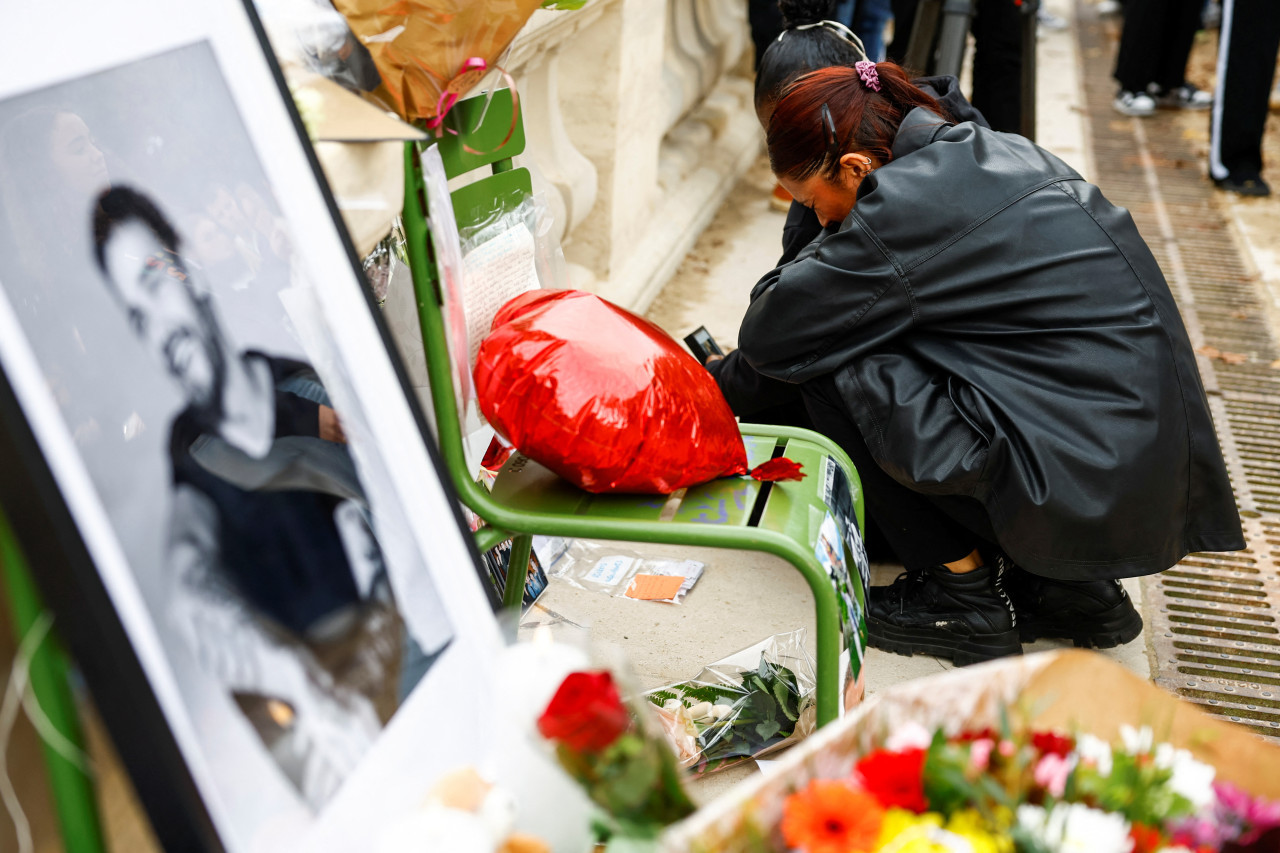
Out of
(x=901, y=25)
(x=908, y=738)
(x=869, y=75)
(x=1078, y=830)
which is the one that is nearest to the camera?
(x=1078, y=830)

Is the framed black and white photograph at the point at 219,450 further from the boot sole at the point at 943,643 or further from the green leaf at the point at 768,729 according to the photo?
the boot sole at the point at 943,643

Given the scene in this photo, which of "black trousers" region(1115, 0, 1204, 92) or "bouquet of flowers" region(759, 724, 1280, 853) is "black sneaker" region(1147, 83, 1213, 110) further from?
"bouquet of flowers" region(759, 724, 1280, 853)

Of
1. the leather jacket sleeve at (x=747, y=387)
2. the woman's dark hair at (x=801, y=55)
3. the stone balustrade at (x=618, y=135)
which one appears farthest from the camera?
the stone balustrade at (x=618, y=135)

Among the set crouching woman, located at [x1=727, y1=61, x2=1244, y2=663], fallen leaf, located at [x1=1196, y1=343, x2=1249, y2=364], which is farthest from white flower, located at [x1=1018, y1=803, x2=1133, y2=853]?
fallen leaf, located at [x1=1196, y1=343, x2=1249, y2=364]

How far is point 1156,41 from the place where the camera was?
6141 millimetres

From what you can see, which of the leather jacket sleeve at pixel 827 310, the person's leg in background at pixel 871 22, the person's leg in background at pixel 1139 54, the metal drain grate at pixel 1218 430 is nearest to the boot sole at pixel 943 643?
the metal drain grate at pixel 1218 430

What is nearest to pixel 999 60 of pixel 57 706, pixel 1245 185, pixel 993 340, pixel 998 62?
pixel 998 62

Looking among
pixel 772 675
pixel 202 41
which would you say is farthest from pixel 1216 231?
pixel 202 41

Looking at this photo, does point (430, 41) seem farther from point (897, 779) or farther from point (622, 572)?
point (622, 572)

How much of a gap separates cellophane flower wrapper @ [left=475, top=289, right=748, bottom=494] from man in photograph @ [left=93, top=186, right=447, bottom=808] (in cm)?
38

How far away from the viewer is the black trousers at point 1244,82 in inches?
187

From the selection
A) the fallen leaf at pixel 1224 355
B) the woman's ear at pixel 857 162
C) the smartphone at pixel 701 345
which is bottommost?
the fallen leaf at pixel 1224 355

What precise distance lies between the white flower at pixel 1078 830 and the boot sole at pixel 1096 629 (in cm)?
148

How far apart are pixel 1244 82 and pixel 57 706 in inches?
214
